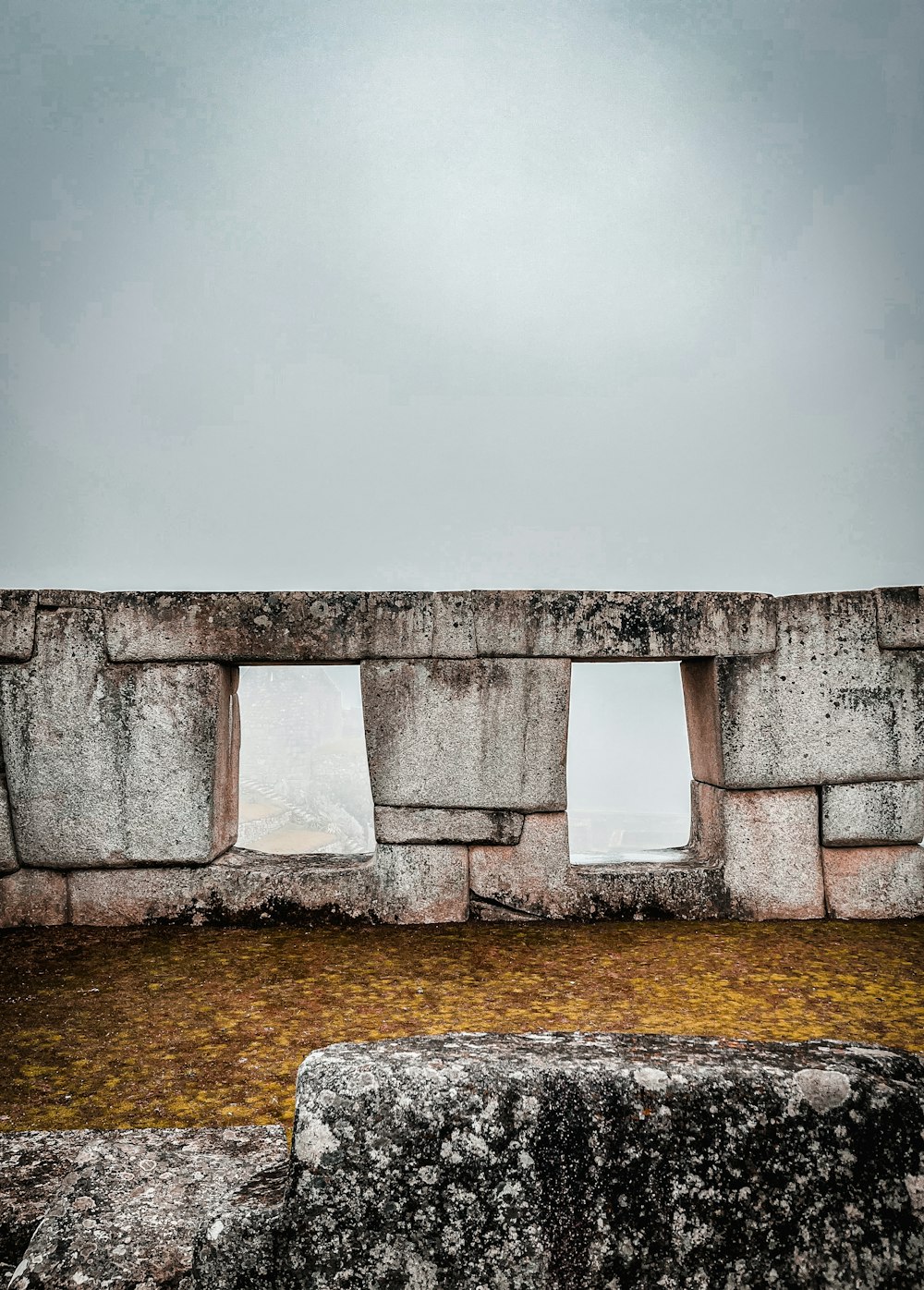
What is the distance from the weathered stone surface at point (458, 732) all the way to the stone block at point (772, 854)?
1190 mm

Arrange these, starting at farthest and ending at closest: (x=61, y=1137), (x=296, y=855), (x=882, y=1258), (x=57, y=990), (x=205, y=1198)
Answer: (x=296, y=855) → (x=57, y=990) → (x=61, y=1137) → (x=205, y=1198) → (x=882, y=1258)

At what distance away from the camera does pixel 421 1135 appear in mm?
1362

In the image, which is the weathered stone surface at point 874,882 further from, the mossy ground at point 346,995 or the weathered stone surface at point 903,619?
the weathered stone surface at point 903,619

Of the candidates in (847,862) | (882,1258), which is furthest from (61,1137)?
(847,862)

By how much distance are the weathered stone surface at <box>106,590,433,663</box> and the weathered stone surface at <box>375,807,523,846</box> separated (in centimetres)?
105

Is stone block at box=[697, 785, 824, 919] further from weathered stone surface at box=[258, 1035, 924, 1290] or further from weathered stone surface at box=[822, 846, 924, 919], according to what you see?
weathered stone surface at box=[258, 1035, 924, 1290]

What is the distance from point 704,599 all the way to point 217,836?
3478 millimetres

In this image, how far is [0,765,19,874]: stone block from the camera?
5230 millimetres

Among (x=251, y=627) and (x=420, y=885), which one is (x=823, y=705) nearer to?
(x=420, y=885)

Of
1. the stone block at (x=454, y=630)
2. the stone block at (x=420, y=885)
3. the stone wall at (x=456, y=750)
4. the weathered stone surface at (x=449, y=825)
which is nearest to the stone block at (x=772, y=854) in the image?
the stone wall at (x=456, y=750)

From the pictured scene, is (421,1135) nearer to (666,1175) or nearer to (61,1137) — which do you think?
(666,1175)

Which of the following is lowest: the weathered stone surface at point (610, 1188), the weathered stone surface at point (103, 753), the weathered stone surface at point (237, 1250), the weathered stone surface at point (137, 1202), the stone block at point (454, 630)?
the weathered stone surface at point (137, 1202)

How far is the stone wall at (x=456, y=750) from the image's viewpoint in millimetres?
5250

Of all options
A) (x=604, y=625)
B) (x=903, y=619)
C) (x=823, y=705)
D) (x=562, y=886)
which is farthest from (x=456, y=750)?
(x=903, y=619)
